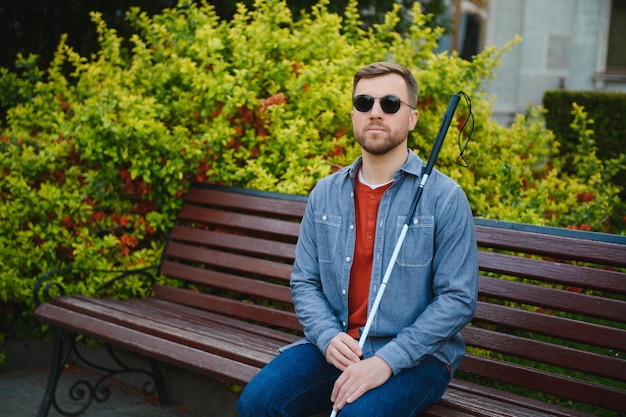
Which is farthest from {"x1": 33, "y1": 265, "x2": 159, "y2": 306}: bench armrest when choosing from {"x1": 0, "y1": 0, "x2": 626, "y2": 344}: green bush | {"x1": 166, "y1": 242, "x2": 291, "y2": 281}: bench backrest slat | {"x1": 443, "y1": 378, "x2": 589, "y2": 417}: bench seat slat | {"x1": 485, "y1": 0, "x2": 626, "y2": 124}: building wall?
{"x1": 485, "y1": 0, "x2": 626, "y2": 124}: building wall

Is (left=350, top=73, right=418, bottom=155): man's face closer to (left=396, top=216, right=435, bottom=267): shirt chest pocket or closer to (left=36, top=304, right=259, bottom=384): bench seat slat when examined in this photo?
(left=396, top=216, right=435, bottom=267): shirt chest pocket

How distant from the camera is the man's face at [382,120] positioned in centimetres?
323

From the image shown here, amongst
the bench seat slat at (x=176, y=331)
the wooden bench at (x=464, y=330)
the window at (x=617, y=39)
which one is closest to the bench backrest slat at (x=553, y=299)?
the wooden bench at (x=464, y=330)

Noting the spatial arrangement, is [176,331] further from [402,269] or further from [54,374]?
[402,269]

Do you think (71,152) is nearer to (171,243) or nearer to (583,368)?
(171,243)

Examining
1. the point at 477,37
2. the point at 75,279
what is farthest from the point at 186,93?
the point at 477,37

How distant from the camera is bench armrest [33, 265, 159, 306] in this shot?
4.58 metres

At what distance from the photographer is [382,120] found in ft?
10.6

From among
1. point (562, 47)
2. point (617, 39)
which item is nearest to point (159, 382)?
point (562, 47)

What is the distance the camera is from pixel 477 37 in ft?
73.4

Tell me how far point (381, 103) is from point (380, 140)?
5.9 inches

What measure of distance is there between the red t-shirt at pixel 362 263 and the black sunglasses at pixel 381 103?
312 millimetres

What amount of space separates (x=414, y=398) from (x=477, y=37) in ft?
67.8

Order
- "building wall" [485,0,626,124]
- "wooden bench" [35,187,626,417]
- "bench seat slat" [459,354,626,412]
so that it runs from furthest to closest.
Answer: "building wall" [485,0,626,124] < "wooden bench" [35,187,626,417] < "bench seat slat" [459,354,626,412]
